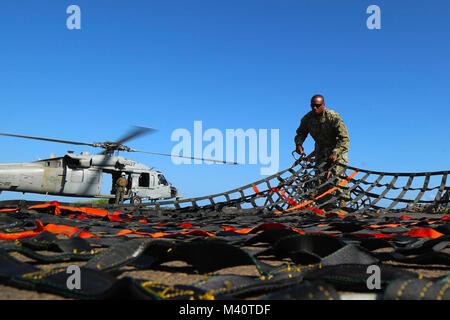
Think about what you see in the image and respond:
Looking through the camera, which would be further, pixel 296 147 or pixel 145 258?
pixel 296 147

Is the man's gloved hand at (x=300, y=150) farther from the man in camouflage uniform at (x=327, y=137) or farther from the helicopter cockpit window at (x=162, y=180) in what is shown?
the helicopter cockpit window at (x=162, y=180)

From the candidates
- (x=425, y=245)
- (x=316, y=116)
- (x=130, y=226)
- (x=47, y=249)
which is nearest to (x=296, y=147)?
(x=316, y=116)

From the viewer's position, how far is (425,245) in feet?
7.23

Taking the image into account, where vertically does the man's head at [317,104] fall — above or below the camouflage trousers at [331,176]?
above

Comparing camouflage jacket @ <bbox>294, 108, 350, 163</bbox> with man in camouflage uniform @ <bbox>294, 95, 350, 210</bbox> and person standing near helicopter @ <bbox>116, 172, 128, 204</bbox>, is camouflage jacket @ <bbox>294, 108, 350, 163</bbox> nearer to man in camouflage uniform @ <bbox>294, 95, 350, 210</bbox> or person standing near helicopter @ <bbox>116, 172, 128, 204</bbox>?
man in camouflage uniform @ <bbox>294, 95, 350, 210</bbox>

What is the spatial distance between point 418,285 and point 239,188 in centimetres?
667

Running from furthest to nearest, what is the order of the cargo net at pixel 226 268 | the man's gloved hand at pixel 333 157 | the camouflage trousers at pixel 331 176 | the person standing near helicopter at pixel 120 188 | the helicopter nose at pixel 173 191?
the helicopter nose at pixel 173 191 < the person standing near helicopter at pixel 120 188 < the man's gloved hand at pixel 333 157 < the camouflage trousers at pixel 331 176 < the cargo net at pixel 226 268

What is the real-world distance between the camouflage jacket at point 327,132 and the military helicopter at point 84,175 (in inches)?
420

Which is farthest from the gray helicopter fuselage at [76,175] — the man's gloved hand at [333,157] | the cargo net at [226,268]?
the cargo net at [226,268]

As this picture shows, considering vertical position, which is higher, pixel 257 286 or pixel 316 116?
pixel 316 116

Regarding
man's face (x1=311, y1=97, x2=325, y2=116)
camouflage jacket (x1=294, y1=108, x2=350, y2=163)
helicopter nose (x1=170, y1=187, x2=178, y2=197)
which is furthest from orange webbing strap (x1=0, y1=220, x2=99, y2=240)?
helicopter nose (x1=170, y1=187, x2=178, y2=197)

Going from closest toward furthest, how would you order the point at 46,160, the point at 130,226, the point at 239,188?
1. the point at 130,226
2. the point at 239,188
3. the point at 46,160

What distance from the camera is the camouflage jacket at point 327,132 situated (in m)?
7.64
